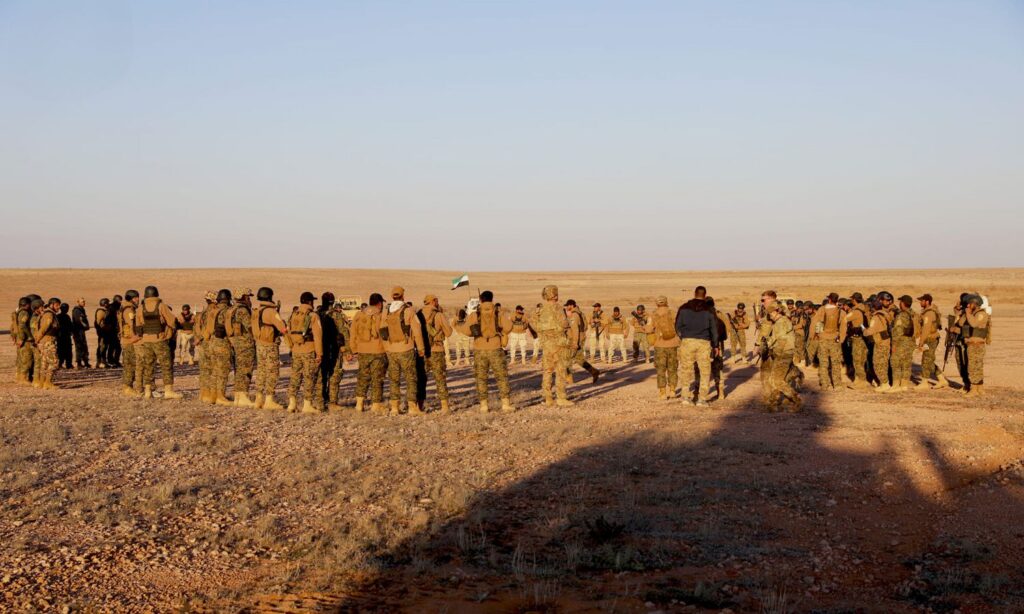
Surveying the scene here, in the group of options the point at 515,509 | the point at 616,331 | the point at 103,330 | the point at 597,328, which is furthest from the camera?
the point at 597,328

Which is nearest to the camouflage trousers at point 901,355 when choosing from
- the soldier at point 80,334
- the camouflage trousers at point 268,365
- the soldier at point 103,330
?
the camouflage trousers at point 268,365

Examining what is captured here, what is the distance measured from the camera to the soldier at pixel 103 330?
21938mm

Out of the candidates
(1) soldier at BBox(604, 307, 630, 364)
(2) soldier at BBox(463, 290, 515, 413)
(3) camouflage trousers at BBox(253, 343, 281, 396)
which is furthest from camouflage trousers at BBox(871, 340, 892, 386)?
(3) camouflage trousers at BBox(253, 343, 281, 396)

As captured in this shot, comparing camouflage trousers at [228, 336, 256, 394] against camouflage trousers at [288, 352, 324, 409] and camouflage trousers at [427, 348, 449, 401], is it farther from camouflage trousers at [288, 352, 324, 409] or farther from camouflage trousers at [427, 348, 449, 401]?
camouflage trousers at [427, 348, 449, 401]

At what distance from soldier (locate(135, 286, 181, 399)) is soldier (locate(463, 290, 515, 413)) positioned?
542 centimetres

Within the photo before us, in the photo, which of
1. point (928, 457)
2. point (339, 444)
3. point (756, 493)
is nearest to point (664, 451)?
point (756, 493)

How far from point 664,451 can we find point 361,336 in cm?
548

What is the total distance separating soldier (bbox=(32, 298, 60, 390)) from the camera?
1738cm

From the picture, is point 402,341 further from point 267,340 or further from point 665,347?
point 665,347

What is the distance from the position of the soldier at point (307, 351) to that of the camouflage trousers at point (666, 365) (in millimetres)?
6130

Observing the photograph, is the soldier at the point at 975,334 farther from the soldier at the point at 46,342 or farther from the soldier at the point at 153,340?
the soldier at the point at 46,342

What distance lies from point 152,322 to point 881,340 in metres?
13.4

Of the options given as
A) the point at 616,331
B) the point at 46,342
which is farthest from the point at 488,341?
the point at 616,331

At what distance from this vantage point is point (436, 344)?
1466cm
